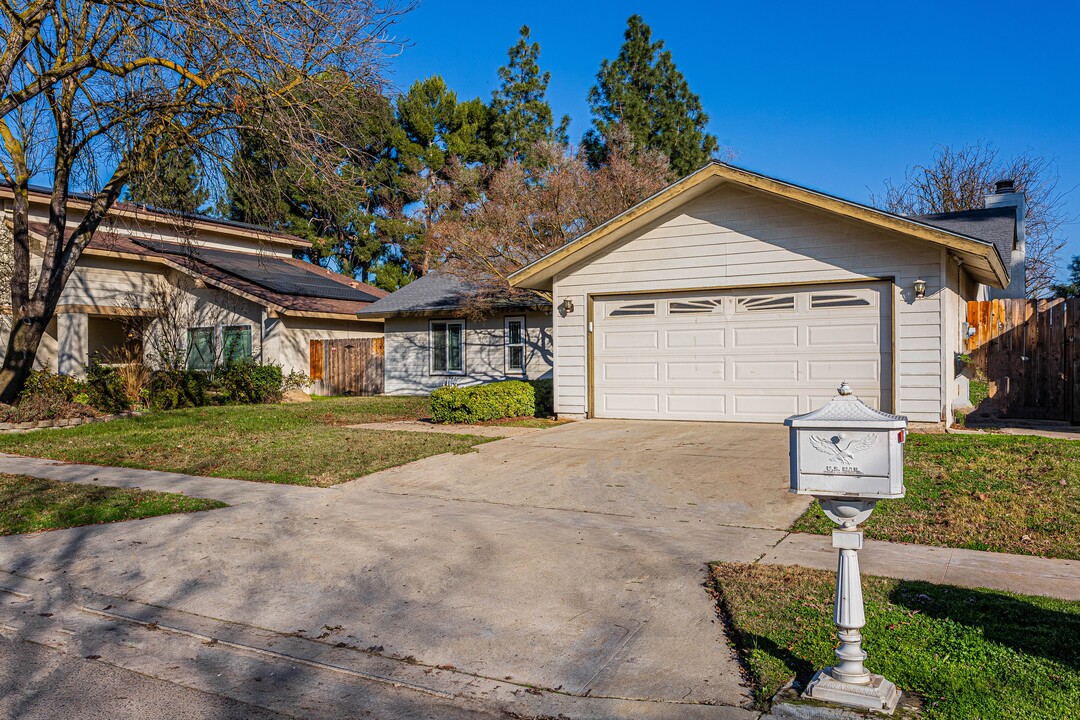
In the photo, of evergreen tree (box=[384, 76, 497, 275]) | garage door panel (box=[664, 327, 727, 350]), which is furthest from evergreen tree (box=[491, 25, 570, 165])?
garage door panel (box=[664, 327, 727, 350])

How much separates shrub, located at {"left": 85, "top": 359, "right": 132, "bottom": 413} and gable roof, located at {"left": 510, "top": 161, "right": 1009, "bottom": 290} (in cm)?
902

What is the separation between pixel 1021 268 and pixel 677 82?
17434 mm

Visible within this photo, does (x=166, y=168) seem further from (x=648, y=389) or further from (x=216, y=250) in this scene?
(x=216, y=250)

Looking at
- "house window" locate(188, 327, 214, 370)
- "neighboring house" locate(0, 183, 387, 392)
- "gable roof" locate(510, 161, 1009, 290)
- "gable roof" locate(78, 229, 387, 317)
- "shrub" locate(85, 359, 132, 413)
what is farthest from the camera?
"house window" locate(188, 327, 214, 370)

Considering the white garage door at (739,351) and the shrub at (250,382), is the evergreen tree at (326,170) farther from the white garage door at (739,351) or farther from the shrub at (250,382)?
the shrub at (250,382)

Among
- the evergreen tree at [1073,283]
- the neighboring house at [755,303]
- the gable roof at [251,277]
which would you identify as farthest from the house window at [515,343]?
the evergreen tree at [1073,283]

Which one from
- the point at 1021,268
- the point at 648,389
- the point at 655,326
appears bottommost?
the point at 648,389

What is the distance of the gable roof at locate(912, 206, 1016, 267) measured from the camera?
1494 cm

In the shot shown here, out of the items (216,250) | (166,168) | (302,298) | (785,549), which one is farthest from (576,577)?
(216,250)

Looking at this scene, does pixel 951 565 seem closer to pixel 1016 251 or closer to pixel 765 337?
pixel 765 337

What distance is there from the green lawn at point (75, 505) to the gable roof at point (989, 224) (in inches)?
515

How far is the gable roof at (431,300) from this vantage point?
2123cm

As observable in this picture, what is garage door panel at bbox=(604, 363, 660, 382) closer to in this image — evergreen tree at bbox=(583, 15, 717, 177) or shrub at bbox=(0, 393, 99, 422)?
shrub at bbox=(0, 393, 99, 422)

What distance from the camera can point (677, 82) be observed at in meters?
33.3
